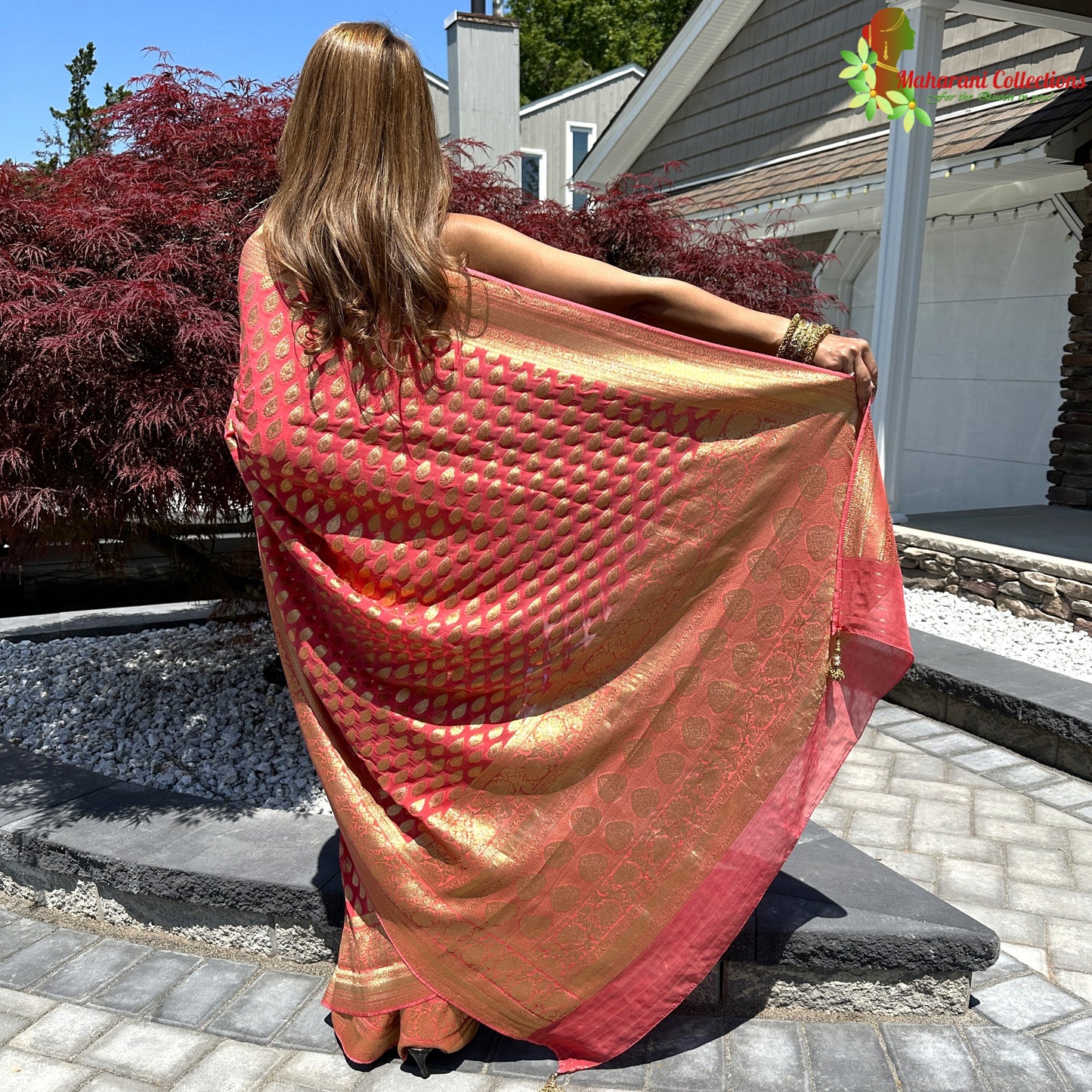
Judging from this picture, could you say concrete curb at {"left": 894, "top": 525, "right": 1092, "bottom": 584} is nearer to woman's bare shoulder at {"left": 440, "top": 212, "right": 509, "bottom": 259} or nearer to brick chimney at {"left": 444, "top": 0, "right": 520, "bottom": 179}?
woman's bare shoulder at {"left": 440, "top": 212, "right": 509, "bottom": 259}

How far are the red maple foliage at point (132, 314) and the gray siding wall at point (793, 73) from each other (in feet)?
21.7

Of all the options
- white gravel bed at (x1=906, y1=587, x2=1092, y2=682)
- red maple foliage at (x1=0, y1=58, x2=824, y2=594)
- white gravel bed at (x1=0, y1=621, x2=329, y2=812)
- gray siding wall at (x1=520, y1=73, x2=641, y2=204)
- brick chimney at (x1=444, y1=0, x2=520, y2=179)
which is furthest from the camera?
gray siding wall at (x1=520, y1=73, x2=641, y2=204)

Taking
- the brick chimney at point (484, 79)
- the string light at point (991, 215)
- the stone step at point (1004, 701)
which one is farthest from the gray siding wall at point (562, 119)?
the stone step at point (1004, 701)

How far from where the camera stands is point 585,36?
102 ft

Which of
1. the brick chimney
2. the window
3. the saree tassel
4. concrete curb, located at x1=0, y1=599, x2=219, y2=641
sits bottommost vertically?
concrete curb, located at x1=0, y1=599, x2=219, y2=641

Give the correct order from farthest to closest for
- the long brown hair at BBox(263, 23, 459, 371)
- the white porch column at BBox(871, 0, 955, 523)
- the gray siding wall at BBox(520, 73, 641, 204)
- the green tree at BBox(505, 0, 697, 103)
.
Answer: the green tree at BBox(505, 0, 697, 103)
the gray siding wall at BBox(520, 73, 641, 204)
the white porch column at BBox(871, 0, 955, 523)
the long brown hair at BBox(263, 23, 459, 371)

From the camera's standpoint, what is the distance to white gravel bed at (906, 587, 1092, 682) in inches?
180

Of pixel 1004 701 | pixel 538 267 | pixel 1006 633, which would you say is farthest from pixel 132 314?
pixel 1006 633

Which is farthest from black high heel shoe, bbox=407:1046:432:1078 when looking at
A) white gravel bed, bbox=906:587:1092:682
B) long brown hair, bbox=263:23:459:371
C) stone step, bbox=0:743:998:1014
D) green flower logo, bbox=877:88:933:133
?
green flower logo, bbox=877:88:933:133

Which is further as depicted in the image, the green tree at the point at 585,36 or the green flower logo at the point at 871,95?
the green tree at the point at 585,36

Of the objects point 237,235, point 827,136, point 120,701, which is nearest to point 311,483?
→ point 237,235

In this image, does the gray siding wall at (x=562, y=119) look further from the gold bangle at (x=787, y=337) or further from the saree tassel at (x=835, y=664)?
the saree tassel at (x=835, y=664)

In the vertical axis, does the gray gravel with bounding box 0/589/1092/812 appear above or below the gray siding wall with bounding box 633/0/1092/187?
below

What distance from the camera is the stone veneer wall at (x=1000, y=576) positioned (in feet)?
16.4
